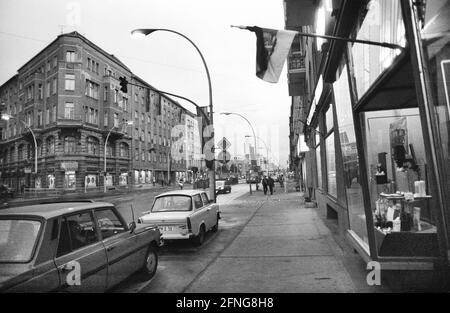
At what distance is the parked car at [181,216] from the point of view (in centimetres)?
826

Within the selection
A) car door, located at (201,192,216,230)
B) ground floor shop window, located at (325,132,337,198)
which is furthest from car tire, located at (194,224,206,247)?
ground floor shop window, located at (325,132,337,198)

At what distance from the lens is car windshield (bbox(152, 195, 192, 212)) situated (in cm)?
894

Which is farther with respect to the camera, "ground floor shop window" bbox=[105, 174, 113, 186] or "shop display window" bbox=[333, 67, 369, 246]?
"ground floor shop window" bbox=[105, 174, 113, 186]

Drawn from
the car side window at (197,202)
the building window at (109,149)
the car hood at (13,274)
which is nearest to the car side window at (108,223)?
the car hood at (13,274)

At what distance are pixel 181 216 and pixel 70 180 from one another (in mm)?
36925

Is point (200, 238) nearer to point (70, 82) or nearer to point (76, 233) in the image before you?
point (76, 233)

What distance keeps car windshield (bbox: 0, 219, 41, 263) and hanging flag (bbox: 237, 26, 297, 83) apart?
3.71 metres

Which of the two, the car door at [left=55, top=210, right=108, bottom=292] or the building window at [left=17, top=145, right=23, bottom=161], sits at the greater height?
the building window at [left=17, top=145, right=23, bottom=161]

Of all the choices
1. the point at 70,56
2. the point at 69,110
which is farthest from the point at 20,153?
the point at 70,56

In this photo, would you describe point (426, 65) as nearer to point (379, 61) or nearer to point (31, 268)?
point (379, 61)

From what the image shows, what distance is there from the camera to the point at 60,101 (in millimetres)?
42062

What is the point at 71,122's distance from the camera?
1638 inches

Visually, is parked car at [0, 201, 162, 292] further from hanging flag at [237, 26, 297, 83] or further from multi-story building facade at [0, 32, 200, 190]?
multi-story building facade at [0, 32, 200, 190]
